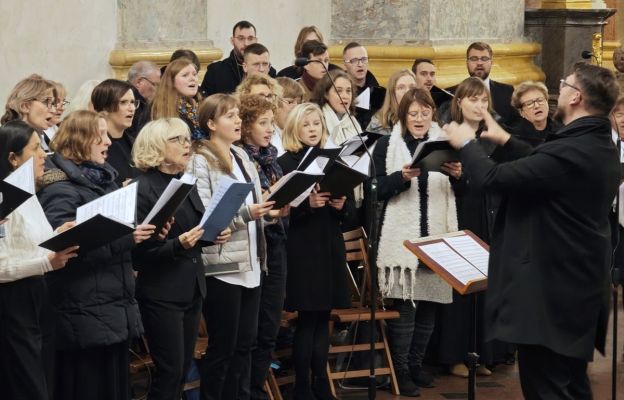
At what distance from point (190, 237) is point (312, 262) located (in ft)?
5.24

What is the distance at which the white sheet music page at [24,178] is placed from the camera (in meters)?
5.91

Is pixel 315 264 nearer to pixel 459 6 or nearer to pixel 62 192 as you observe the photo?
pixel 62 192

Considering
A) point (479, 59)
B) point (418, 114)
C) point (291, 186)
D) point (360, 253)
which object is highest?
point (479, 59)

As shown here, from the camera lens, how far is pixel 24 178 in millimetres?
5988

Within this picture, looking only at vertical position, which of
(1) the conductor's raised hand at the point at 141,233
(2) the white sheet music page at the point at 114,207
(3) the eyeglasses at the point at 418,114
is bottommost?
(1) the conductor's raised hand at the point at 141,233

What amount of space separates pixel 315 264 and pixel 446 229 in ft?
3.72

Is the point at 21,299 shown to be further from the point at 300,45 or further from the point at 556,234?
the point at 300,45

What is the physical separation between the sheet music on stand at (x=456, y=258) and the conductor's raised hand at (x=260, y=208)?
764 mm

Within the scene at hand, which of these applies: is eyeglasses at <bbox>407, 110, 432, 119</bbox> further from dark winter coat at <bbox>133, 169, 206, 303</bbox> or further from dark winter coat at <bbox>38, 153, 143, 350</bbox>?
dark winter coat at <bbox>38, 153, 143, 350</bbox>

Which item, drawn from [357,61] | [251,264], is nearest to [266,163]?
[251,264]

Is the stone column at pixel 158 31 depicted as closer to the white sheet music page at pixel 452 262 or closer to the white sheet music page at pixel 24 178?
the white sheet music page at pixel 452 262

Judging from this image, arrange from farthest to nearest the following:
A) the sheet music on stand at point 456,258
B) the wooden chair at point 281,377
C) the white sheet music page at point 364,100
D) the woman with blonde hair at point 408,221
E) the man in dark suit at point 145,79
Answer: the white sheet music page at point 364,100 → the man in dark suit at point 145,79 → the woman with blonde hair at point 408,221 → the wooden chair at point 281,377 → the sheet music on stand at point 456,258

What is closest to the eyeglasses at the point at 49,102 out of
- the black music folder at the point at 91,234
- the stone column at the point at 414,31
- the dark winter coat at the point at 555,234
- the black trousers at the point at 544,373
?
the black music folder at the point at 91,234

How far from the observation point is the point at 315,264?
827 cm
